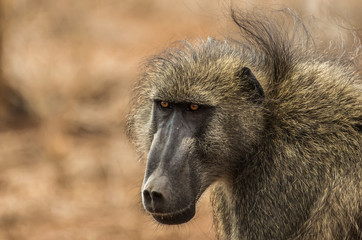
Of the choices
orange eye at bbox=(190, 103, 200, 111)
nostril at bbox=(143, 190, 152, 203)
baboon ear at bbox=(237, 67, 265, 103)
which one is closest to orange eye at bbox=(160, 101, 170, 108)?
orange eye at bbox=(190, 103, 200, 111)

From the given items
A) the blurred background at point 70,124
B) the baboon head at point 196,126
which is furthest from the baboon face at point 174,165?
the blurred background at point 70,124

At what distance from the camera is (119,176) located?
27.5 feet

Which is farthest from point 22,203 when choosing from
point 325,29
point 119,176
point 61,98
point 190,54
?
point 190,54

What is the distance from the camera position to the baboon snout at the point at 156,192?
2861mm

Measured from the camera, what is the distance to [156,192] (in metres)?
2.86

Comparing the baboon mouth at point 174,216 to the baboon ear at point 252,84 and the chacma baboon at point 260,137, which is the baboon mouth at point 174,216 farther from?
the baboon ear at point 252,84

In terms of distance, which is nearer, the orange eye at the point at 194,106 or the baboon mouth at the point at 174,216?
the baboon mouth at the point at 174,216

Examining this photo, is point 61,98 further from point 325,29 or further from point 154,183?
point 154,183

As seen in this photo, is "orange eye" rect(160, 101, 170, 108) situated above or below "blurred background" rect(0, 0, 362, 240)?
above

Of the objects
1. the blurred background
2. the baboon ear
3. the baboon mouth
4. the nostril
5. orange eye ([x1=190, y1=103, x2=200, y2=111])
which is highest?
the baboon ear

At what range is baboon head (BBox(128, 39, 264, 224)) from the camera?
2.95 metres

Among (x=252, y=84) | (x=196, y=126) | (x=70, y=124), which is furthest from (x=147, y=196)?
(x=70, y=124)

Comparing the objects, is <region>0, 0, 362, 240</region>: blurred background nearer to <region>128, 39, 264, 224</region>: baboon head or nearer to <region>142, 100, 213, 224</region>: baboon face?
<region>128, 39, 264, 224</region>: baboon head

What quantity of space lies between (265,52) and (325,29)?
101 inches
